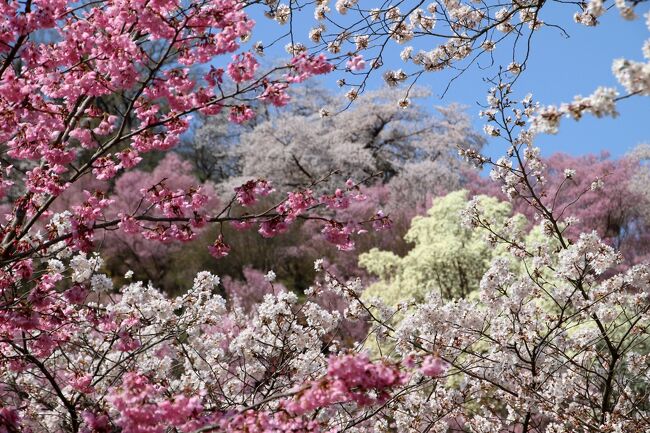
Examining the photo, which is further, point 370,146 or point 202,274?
point 370,146

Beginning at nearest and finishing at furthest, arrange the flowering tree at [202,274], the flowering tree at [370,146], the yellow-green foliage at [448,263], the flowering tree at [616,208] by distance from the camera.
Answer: the flowering tree at [202,274] → the yellow-green foliage at [448,263] → the flowering tree at [616,208] → the flowering tree at [370,146]

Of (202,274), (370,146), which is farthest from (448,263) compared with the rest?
(370,146)

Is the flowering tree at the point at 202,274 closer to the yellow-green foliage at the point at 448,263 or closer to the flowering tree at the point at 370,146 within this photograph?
the yellow-green foliage at the point at 448,263

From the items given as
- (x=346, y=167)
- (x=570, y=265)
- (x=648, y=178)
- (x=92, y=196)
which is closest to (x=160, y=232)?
(x=92, y=196)

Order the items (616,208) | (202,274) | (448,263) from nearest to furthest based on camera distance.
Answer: (202,274) → (448,263) → (616,208)

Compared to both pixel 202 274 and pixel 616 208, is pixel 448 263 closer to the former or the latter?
pixel 202 274

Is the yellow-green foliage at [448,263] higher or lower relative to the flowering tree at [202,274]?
higher

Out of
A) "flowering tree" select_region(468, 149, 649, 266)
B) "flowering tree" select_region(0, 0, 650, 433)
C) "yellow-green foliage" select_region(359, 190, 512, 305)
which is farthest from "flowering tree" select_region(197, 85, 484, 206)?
"flowering tree" select_region(0, 0, 650, 433)

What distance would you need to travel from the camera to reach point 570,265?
510 centimetres

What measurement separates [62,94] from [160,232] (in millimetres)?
1322

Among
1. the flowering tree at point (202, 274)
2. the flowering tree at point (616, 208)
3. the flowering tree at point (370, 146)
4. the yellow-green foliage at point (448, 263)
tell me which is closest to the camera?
the flowering tree at point (202, 274)

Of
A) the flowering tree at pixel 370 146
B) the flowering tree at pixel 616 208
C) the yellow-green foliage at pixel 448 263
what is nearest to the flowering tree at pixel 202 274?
the yellow-green foliage at pixel 448 263

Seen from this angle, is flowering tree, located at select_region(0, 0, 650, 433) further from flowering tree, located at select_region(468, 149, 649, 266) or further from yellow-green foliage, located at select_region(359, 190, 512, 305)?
flowering tree, located at select_region(468, 149, 649, 266)

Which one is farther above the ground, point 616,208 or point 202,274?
point 616,208
